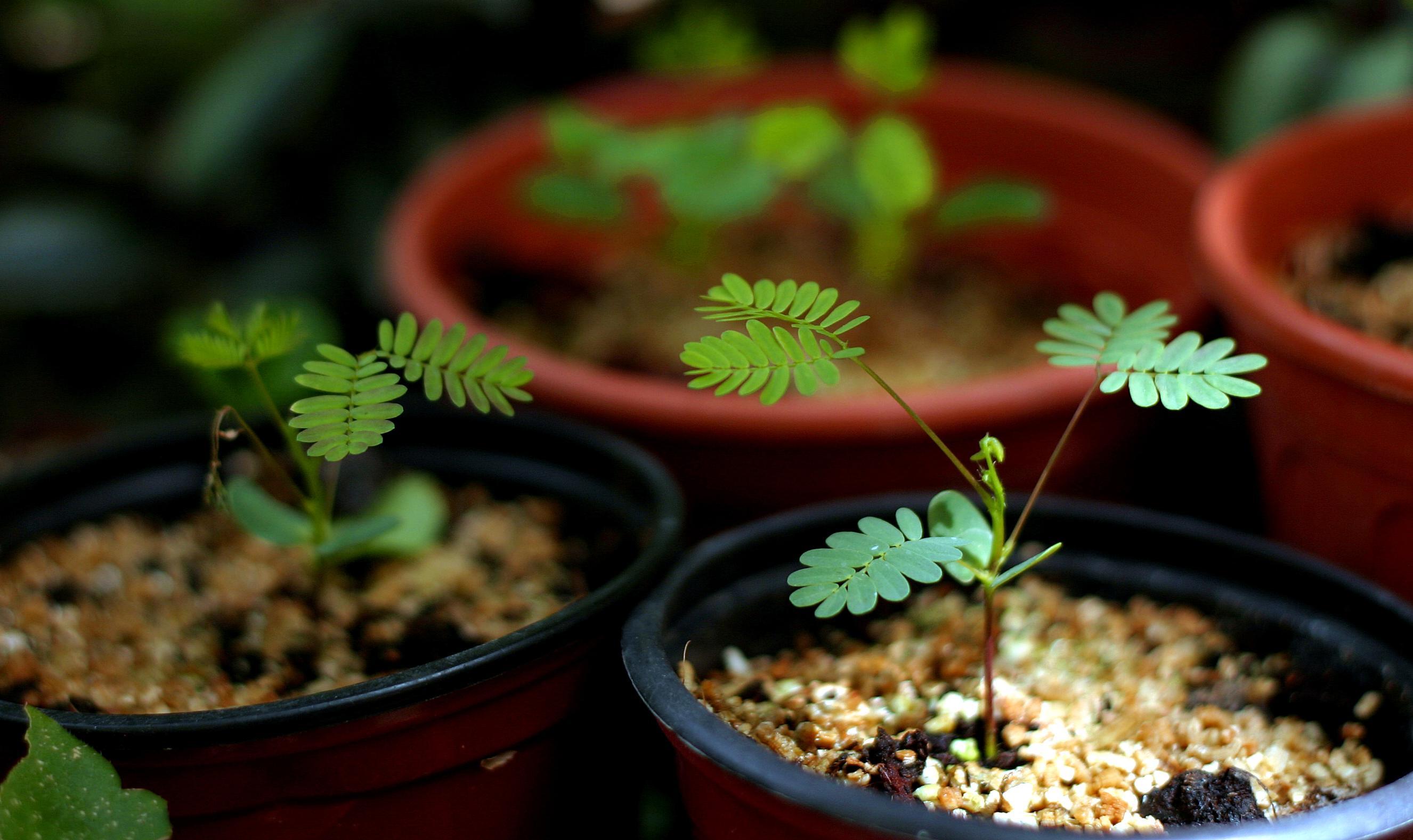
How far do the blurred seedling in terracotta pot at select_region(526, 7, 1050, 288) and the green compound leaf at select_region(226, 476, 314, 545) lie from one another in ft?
1.75

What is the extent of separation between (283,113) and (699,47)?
1.76 ft

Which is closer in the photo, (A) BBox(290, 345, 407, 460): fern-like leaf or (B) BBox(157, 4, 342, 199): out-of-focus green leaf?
(A) BBox(290, 345, 407, 460): fern-like leaf

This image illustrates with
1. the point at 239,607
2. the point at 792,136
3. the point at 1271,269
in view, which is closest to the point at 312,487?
the point at 239,607

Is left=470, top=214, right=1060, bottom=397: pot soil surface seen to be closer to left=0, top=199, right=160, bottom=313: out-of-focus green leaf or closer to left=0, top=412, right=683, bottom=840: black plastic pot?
left=0, top=412, right=683, bottom=840: black plastic pot

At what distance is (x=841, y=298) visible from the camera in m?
1.39

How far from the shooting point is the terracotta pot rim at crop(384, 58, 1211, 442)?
0.92m

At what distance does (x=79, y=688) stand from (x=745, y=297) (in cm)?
54

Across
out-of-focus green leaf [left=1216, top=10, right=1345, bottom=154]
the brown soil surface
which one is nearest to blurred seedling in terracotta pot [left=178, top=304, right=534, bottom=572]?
the brown soil surface

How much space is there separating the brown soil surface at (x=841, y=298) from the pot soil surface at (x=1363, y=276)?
0.95 ft

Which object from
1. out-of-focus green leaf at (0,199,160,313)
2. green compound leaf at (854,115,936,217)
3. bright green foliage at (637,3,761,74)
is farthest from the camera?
out-of-focus green leaf at (0,199,160,313)

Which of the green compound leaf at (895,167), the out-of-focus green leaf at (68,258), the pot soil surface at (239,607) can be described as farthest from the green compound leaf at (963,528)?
the out-of-focus green leaf at (68,258)

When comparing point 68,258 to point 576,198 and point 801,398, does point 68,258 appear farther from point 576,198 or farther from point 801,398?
point 801,398

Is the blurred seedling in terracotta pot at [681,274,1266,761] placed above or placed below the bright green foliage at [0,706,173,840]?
above

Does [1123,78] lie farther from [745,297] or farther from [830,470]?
[745,297]
